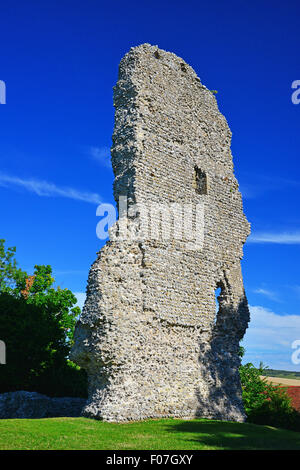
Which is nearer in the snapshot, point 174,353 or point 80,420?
point 80,420

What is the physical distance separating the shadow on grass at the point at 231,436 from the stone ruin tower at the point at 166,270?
1.23 m

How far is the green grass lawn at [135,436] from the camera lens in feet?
25.3

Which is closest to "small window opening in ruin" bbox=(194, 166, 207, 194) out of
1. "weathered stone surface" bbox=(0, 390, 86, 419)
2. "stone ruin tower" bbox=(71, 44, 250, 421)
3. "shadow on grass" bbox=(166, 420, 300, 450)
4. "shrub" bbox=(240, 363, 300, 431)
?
"stone ruin tower" bbox=(71, 44, 250, 421)

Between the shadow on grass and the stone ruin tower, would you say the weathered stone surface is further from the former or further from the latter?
the shadow on grass

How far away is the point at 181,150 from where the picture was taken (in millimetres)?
14086

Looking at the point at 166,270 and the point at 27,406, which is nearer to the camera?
the point at 166,270

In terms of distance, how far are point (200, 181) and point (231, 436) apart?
26.0 feet

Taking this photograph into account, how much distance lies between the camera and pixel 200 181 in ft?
48.5

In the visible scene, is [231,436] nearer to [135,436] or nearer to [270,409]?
[135,436]

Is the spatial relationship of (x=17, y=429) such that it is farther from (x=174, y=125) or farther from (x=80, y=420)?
(x=174, y=125)

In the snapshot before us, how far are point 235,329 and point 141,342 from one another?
4.18 meters

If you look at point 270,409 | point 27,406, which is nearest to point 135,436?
point 27,406

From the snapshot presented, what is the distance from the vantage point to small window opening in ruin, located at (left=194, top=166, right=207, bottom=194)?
1467 cm
